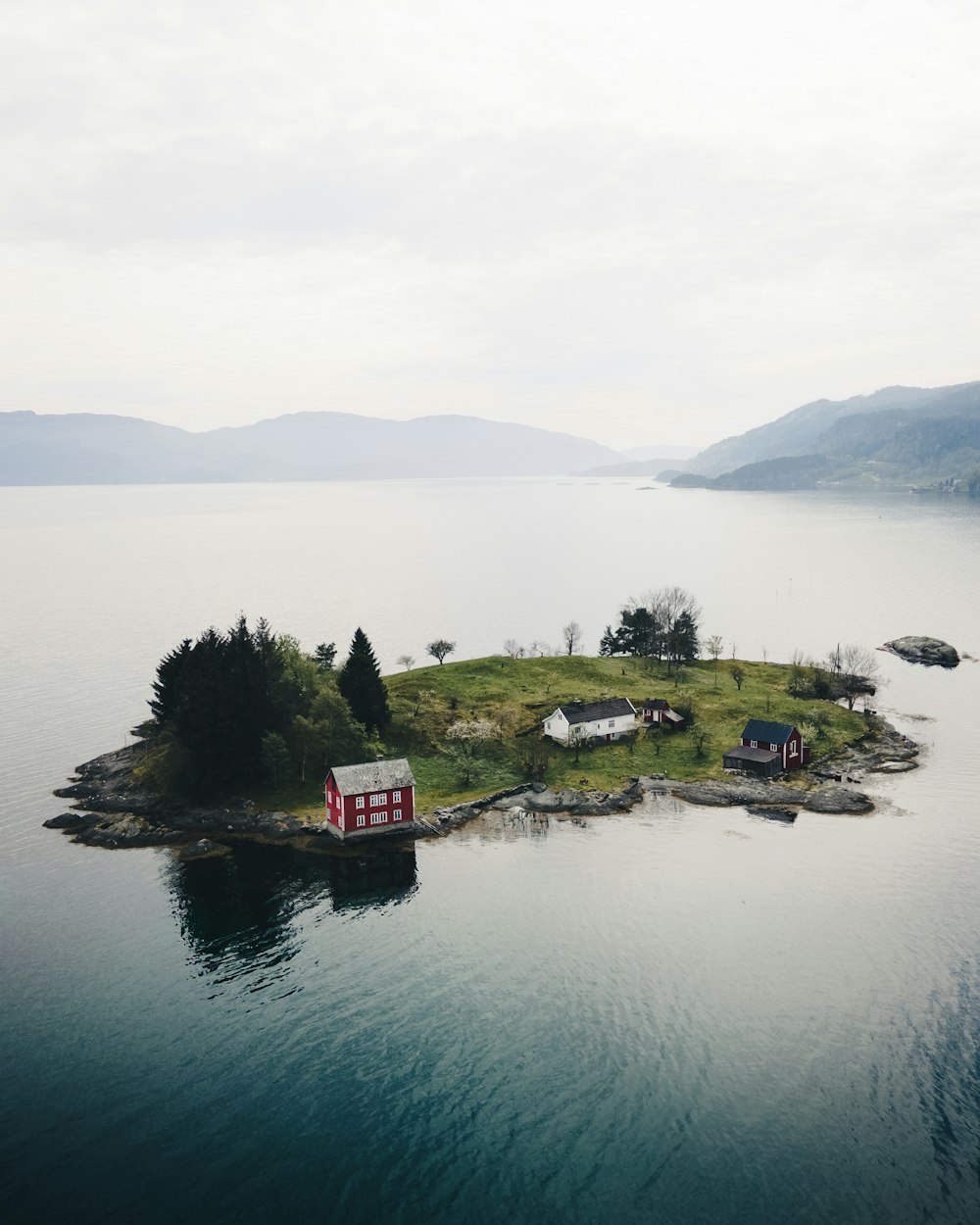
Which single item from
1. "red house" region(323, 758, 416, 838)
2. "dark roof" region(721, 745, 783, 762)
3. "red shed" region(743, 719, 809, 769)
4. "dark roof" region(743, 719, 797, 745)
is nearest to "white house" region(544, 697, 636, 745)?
"dark roof" region(721, 745, 783, 762)

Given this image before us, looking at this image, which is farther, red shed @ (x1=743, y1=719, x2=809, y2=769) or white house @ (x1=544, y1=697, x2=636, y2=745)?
white house @ (x1=544, y1=697, x2=636, y2=745)

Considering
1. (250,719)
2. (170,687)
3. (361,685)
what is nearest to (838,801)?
(361,685)

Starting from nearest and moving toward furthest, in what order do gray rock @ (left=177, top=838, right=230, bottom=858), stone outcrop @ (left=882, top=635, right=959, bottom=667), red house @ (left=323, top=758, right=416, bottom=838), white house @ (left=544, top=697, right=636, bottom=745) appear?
gray rock @ (left=177, top=838, right=230, bottom=858) < red house @ (left=323, top=758, right=416, bottom=838) < white house @ (left=544, top=697, right=636, bottom=745) < stone outcrop @ (left=882, top=635, right=959, bottom=667)

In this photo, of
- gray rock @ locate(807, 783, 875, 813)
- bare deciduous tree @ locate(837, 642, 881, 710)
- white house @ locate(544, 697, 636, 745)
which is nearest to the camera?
gray rock @ locate(807, 783, 875, 813)

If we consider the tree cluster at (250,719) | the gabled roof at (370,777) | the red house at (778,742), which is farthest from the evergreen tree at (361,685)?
the red house at (778,742)

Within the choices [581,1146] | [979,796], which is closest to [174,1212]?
[581,1146]

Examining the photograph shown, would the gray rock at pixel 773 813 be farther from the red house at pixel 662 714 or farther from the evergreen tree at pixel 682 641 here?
the evergreen tree at pixel 682 641

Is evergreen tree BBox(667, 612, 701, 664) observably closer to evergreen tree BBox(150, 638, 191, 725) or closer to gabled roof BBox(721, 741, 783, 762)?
gabled roof BBox(721, 741, 783, 762)
